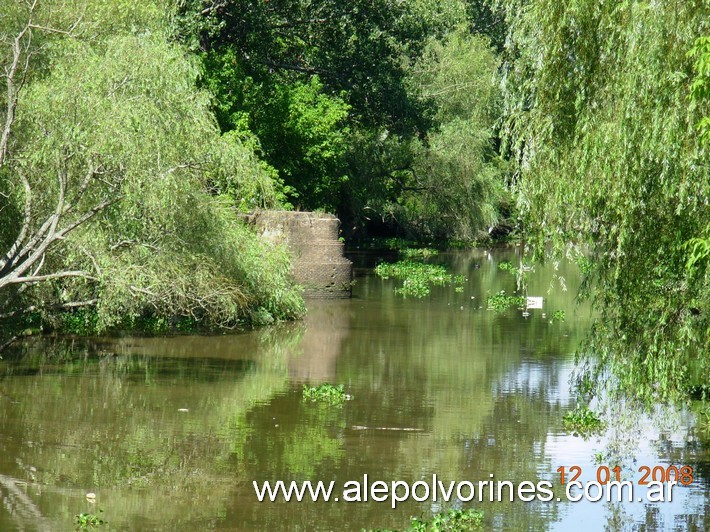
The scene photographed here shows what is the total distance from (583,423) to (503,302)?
15.6 m

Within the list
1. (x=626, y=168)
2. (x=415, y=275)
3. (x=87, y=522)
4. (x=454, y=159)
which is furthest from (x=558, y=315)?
(x=454, y=159)

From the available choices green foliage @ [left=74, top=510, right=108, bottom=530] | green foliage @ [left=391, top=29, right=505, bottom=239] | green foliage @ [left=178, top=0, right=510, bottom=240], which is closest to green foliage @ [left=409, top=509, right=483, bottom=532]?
green foliage @ [left=74, top=510, right=108, bottom=530]

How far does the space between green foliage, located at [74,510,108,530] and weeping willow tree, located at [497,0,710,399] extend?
214 inches

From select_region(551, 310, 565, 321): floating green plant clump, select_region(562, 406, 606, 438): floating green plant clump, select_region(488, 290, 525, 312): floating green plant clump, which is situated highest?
select_region(562, 406, 606, 438): floating green plant clump

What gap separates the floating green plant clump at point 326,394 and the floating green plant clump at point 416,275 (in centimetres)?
1559

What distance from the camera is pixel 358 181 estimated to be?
155 ft

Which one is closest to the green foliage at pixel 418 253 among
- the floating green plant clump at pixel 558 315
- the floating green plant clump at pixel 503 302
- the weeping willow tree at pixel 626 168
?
the floating green plant clump at pixel 503 302

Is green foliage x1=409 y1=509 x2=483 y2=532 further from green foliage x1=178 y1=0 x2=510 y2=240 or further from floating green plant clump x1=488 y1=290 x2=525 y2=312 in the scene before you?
green foliage x1=178 y1=0 x2=510 y2=240

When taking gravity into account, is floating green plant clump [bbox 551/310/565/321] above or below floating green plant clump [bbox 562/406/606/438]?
below

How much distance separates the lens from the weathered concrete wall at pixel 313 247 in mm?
29094

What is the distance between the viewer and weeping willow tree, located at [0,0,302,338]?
15938mm

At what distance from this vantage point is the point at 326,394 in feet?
56.3

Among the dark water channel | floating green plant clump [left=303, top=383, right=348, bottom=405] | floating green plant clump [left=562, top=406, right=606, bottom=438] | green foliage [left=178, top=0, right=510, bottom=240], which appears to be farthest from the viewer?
green foliage [left=178, top=0, right=510, bottom=240]

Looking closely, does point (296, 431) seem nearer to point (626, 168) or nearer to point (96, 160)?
point (96, 160)
